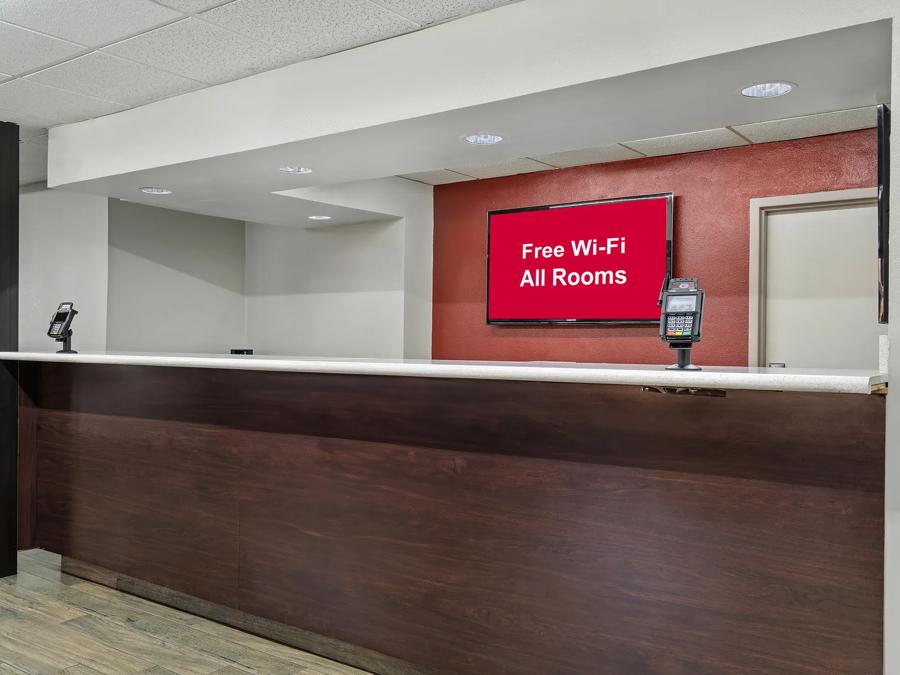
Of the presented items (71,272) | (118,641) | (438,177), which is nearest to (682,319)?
(118,641)

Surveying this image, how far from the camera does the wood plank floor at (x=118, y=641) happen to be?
9.53 feet

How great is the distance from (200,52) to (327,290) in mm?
3031

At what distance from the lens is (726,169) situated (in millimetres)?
4648

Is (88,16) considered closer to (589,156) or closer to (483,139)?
(483,139)

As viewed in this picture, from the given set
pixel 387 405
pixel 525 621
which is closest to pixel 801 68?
pixel 387 405

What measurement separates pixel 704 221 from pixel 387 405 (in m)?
2.80

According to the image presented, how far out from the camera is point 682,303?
7.64 feet

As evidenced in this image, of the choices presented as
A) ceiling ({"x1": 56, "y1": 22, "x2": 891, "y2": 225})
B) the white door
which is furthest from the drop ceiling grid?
the white door

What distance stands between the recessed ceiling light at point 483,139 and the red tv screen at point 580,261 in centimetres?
181

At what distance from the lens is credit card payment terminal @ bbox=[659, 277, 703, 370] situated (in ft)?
7.39

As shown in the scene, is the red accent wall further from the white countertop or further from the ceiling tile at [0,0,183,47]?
the ceiling tile at [0,0,183,47]

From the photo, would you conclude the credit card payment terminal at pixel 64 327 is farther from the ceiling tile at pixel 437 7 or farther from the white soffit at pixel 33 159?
the ceiling tile at pixel 437 7

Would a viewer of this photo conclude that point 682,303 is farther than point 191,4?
No

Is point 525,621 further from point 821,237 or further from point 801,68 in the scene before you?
point 821,237
